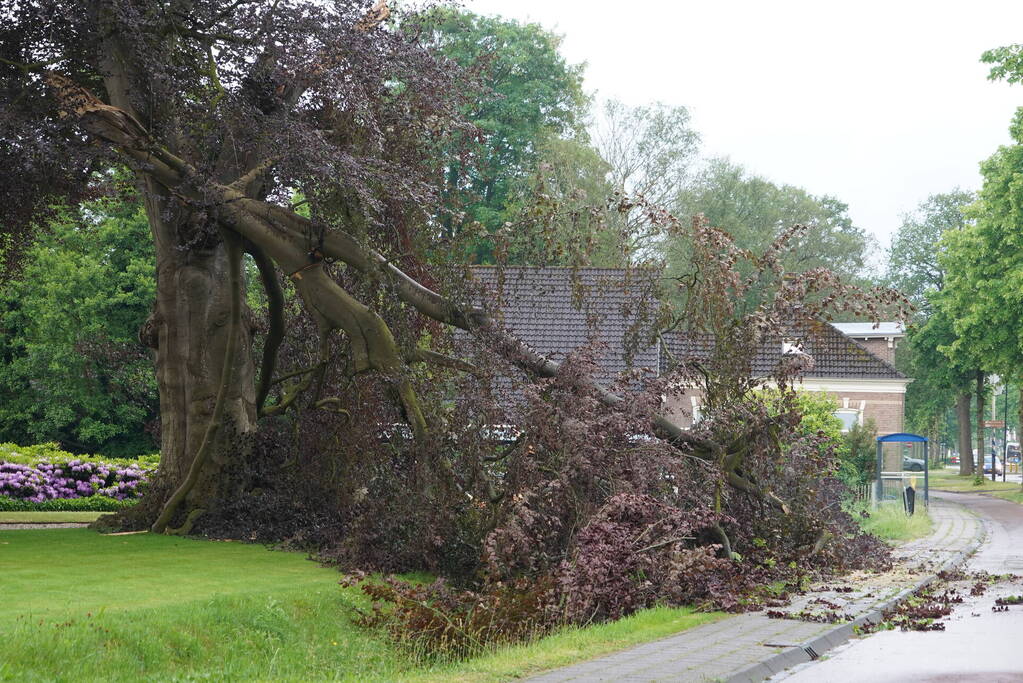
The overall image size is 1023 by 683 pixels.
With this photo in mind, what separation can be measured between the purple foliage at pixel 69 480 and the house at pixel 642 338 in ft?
26.6

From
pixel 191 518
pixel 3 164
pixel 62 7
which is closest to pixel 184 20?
pixel 62 7

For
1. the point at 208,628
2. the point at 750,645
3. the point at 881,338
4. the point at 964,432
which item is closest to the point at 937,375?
the point at 964,432

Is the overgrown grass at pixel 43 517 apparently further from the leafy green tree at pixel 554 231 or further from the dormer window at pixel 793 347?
the dormer window at pixel 793 347

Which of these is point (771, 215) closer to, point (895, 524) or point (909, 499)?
point (909, 499)

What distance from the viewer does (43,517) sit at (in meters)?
21.3

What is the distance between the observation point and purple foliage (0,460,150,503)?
926 inches

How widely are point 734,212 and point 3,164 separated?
53.2 m

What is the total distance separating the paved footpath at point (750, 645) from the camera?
8.59 m

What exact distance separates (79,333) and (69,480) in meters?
12.1

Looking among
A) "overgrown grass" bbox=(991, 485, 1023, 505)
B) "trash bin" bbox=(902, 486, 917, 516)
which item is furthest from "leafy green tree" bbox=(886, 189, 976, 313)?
"trash bin" bbox=(902, 486, 917, 516)

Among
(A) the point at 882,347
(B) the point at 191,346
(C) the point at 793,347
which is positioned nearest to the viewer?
(C) the point at 793,347

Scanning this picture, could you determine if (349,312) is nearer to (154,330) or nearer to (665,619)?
(154,330)

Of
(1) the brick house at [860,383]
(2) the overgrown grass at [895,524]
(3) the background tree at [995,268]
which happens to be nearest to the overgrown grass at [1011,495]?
(3) the background tree at [995,268]

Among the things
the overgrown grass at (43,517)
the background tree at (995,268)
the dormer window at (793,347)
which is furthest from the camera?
the background tree at (995,268)
